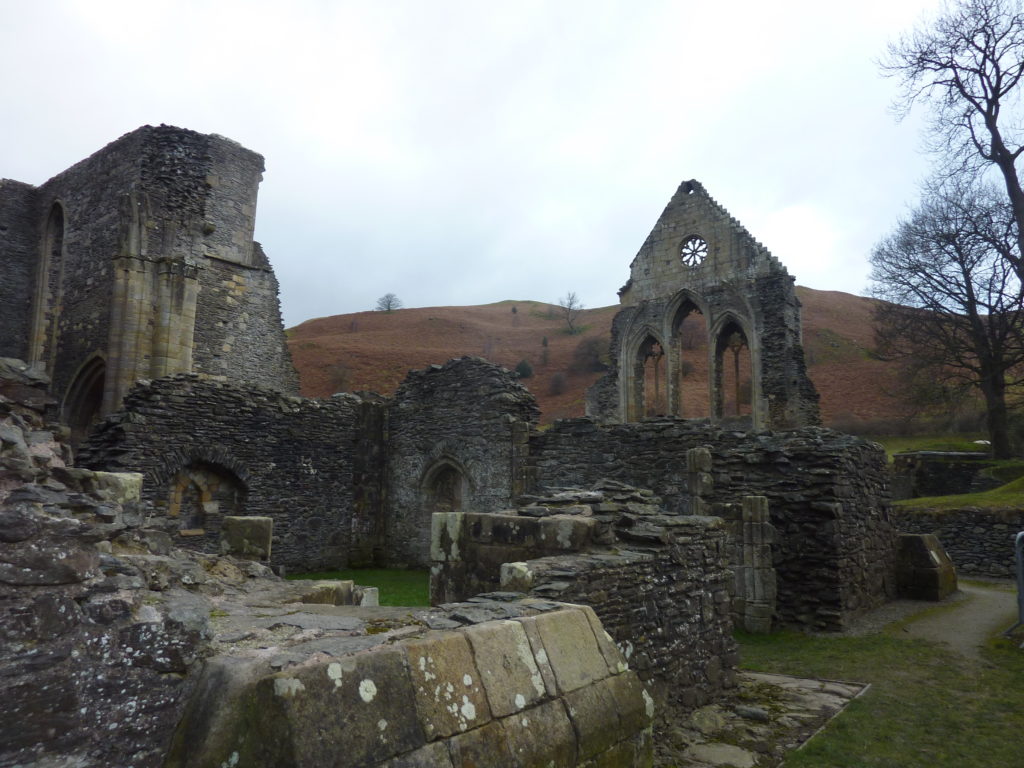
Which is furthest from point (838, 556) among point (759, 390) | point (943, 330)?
point (943, 330)

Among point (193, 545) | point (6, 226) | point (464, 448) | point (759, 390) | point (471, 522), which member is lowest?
point (193, 545)

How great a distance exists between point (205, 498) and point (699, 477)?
8853 millimetres

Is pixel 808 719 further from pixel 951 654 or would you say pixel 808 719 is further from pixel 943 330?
pixel 943 330

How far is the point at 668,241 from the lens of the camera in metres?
24.8

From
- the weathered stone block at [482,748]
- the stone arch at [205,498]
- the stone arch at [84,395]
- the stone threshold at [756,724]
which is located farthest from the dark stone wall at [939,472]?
the stone arch at [84,395]

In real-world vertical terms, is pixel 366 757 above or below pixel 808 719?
above

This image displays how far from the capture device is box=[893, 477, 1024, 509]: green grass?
14305mm

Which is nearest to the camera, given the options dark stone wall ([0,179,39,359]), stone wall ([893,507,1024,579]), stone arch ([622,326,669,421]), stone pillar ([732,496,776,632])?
stone pillar ([732,496,776,632])

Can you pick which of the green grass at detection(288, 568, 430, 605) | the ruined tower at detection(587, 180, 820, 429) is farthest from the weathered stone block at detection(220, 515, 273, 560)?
the ruined tower at detection(587, 180, 820, 429)

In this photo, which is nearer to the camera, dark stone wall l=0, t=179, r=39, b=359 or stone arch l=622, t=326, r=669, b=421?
dark stone wall l=0, t=179, r=39, b=359

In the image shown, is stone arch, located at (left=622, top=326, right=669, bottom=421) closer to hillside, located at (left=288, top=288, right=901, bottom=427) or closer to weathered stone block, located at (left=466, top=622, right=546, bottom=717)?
hillside, located at (left=288, top=288, right=901, bottom=427)

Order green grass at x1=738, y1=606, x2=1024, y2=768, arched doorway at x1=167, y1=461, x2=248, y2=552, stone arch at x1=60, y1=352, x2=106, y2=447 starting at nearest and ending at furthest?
green grass at x1=738, y1=606, x2=1024, y2=768
arched doorway at x1=167, y1=461, x2=248, y2=552
stone arch at x1=60, y1=352, x2=106, y2=447

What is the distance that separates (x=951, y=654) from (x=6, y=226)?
945 inches

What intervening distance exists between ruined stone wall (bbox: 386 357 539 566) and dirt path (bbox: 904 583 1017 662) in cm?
709
